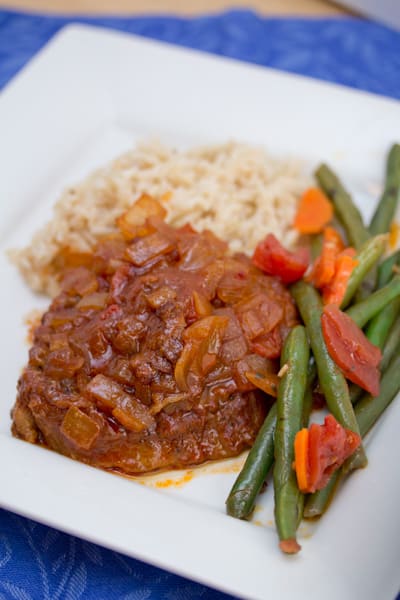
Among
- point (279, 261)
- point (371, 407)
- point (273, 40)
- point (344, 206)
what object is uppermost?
point (273, 40)

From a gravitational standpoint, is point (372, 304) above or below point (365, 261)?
below

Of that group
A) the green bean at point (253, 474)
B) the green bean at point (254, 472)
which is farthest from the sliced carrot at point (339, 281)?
the green bean at point (253, 474)

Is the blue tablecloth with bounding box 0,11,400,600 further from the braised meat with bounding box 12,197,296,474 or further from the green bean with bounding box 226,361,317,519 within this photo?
the green bean with bounding box 226,361,317,519

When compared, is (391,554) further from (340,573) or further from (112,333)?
(112,333)

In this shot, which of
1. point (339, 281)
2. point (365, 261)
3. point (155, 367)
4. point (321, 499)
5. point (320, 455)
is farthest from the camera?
point (365, 261)

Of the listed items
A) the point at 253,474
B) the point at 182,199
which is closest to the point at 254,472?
the point at 253,474

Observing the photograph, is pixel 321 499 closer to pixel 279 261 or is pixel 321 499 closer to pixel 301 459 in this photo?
pixel 301 459

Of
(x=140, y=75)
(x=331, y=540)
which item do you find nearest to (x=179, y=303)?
(x=331, y=540)
